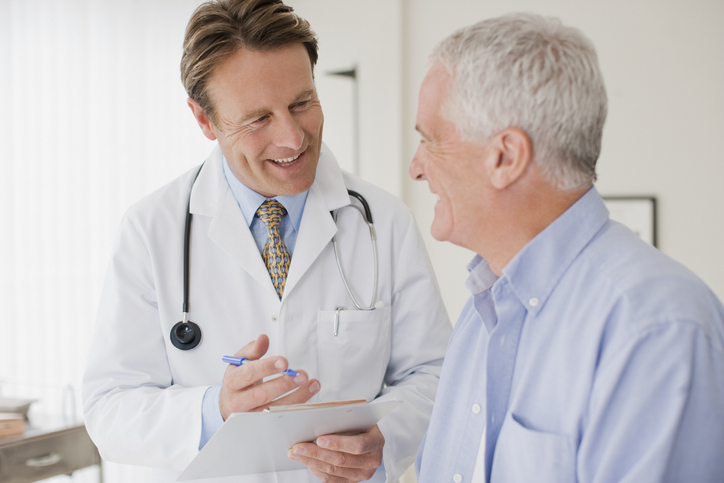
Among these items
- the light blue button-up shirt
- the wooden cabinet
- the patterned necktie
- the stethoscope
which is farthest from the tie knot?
the wooden cabinet

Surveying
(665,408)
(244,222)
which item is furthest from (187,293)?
(665,408)

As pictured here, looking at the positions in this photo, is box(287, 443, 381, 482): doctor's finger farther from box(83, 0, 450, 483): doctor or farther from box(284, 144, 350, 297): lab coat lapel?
box(284, 144, 350, 297): lab coat lapel

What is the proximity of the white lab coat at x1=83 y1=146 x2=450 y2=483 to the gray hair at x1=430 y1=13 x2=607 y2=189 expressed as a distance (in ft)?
2.01

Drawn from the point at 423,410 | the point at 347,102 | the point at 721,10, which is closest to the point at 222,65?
the point at 423,410

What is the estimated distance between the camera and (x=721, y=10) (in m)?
2.65

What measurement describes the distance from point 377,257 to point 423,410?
37 centimetres

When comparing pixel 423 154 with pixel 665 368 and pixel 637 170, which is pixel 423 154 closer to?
pixel 665 368

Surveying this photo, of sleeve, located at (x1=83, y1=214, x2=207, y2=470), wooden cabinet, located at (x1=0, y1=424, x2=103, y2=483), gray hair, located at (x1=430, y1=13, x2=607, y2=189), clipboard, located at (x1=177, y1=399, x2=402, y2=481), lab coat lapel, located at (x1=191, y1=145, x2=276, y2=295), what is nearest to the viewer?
gray hair, located at (x1=430, y1=13, x2=607, y2=189)

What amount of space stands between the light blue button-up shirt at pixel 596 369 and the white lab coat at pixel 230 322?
0.40 meters

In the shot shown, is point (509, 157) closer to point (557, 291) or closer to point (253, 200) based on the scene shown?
point (557, 291)

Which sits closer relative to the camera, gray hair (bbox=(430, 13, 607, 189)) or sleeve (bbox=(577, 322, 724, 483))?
sleeve (bbox=(577, 322, 724, 483))

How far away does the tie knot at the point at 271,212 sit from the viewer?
1.43 meters

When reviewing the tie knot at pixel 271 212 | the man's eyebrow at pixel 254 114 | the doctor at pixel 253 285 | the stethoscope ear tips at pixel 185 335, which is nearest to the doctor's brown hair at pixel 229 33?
the doctor at pixel 253 285

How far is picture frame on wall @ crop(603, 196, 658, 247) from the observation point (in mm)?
2721
